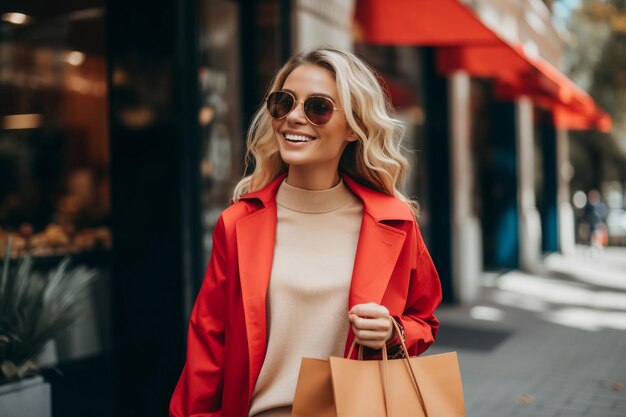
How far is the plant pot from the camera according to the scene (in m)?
3.72

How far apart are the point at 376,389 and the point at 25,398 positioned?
2.46 metres

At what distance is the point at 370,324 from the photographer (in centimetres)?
208

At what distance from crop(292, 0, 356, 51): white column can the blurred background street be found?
0.07 feet

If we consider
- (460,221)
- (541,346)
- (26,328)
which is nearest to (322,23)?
(541,346)

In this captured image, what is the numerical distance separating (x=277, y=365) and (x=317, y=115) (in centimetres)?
78

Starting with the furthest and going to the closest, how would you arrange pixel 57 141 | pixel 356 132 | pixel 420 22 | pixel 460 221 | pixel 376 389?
1. pixel 460 221
2. pixel 57 141
3. pixel 420 22
4. pixel 356 132
5. pixel 376 389

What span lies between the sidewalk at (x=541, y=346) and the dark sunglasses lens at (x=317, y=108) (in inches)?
152

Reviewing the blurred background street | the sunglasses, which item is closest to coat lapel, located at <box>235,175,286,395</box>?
the sunglasses

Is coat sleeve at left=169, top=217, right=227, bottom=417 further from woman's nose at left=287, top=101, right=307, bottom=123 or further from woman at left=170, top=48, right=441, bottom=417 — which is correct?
woman's nose at left=287, top=101, right=307, bottom=123

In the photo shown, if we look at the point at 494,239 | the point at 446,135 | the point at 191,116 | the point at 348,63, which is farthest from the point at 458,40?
the point at 494,239

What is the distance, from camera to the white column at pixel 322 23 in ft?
22.4

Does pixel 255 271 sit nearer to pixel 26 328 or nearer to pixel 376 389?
pixel 376 389

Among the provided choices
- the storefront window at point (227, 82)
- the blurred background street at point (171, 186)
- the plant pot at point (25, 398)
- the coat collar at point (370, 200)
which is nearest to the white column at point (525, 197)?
the blurred background street at point (171, 186)

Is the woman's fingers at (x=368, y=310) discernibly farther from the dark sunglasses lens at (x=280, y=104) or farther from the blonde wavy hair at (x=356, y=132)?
the dark sunglasses lens at (x=280, y=104)
